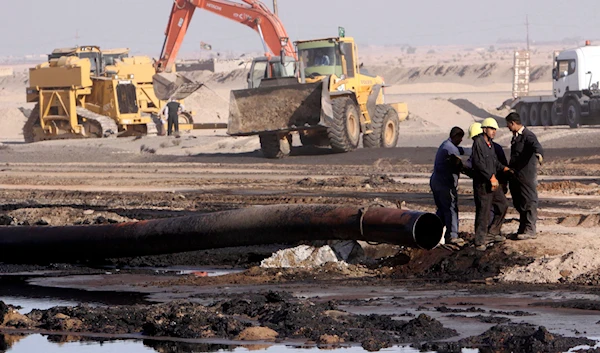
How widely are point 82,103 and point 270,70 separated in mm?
10494

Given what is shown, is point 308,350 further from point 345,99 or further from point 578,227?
point 345,99

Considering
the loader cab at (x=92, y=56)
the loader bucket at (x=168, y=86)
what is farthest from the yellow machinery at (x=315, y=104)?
the loader cab at (x=92, y=56)

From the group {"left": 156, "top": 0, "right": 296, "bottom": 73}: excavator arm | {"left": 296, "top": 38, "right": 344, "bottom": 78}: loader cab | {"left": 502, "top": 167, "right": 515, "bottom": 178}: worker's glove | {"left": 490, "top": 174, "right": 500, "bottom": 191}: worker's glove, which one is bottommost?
{"left": 490, "top": 174, "right": 500, "bottom": 191}: worker's glove

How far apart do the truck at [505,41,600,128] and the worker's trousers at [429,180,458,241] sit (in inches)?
1084

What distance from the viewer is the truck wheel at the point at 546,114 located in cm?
4181

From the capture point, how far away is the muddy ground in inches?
357

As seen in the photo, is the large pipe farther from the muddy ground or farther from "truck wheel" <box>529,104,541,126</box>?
"truck wheel" <box>529,104,541,126</box>

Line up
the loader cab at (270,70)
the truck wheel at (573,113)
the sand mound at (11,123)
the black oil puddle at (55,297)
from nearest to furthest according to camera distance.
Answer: the black oil puddle at (55,297), the loader cab at (270,70), the truck wheel at (573,113), the sand mound at (11,123)

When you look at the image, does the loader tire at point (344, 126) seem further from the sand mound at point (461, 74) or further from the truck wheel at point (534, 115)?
the sand mound at point (461, 74)

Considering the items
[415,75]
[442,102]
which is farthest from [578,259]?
[415,75]

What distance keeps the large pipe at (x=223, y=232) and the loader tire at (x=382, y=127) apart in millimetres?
16868

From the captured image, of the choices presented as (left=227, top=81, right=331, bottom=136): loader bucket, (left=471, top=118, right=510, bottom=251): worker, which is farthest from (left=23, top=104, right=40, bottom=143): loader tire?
(left=471, top=118, right=510, bottom=251): worker

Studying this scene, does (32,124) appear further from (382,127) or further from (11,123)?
(11,123)

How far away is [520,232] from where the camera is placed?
12672mm
